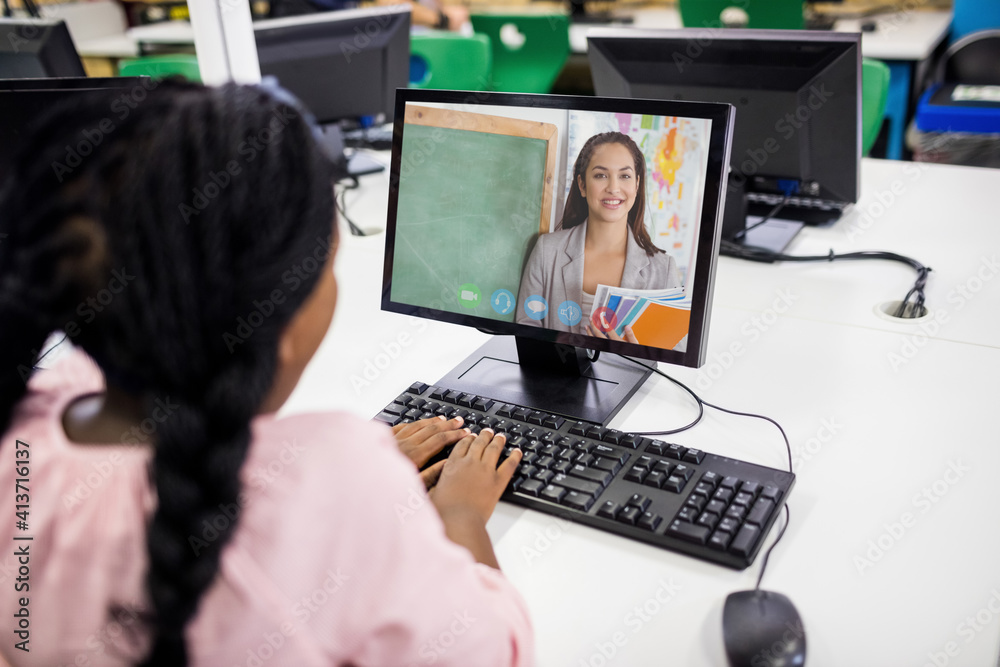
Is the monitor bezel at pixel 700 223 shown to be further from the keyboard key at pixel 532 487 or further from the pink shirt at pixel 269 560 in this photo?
the pink shirt at pixel 269 560

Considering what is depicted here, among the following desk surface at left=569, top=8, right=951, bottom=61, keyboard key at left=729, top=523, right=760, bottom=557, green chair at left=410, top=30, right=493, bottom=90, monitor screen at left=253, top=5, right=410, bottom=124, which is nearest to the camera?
keyboard key at left=729, top=523, right=760, bottom=557

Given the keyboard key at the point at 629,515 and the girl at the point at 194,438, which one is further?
the keyboard key at the point at 629,515

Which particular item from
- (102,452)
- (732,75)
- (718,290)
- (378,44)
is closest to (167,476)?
(102,452)

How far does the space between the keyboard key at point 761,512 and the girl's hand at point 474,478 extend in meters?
0.25

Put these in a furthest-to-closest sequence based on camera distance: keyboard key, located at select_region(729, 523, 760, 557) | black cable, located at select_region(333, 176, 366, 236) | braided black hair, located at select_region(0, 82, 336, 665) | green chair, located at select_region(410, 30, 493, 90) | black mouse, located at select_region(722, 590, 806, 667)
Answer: green chair, located at select_region(410, 30, 493, 90), black cable, located at select_region(333, 176, 366, 236), keyboard key, located at select_region(729, 523, 760, 557), black mouse, located at select_region(722, 590, 806, 667), braided black hair, located at select_region(0, 82, 336, 665)

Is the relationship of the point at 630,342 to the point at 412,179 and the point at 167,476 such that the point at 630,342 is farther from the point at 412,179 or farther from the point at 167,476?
the point at 167,476

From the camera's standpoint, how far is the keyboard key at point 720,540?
73cm

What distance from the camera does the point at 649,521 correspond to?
764mm

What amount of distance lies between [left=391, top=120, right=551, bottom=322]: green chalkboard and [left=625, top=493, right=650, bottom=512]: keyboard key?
318mm

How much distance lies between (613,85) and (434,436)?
3.15 ft

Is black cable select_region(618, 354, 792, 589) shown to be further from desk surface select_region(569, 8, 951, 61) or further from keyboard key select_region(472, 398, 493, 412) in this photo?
desk surface select_region(569, 8, 951, 61)

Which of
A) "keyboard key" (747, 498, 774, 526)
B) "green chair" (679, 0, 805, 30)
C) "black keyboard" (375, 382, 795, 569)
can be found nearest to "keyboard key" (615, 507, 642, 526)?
"black keyboard" (375, 382, 795, 569)

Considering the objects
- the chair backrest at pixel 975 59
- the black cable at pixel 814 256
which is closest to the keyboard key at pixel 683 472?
the black cable at pixel 814 256

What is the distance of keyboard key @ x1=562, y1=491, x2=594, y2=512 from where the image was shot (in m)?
0.80
